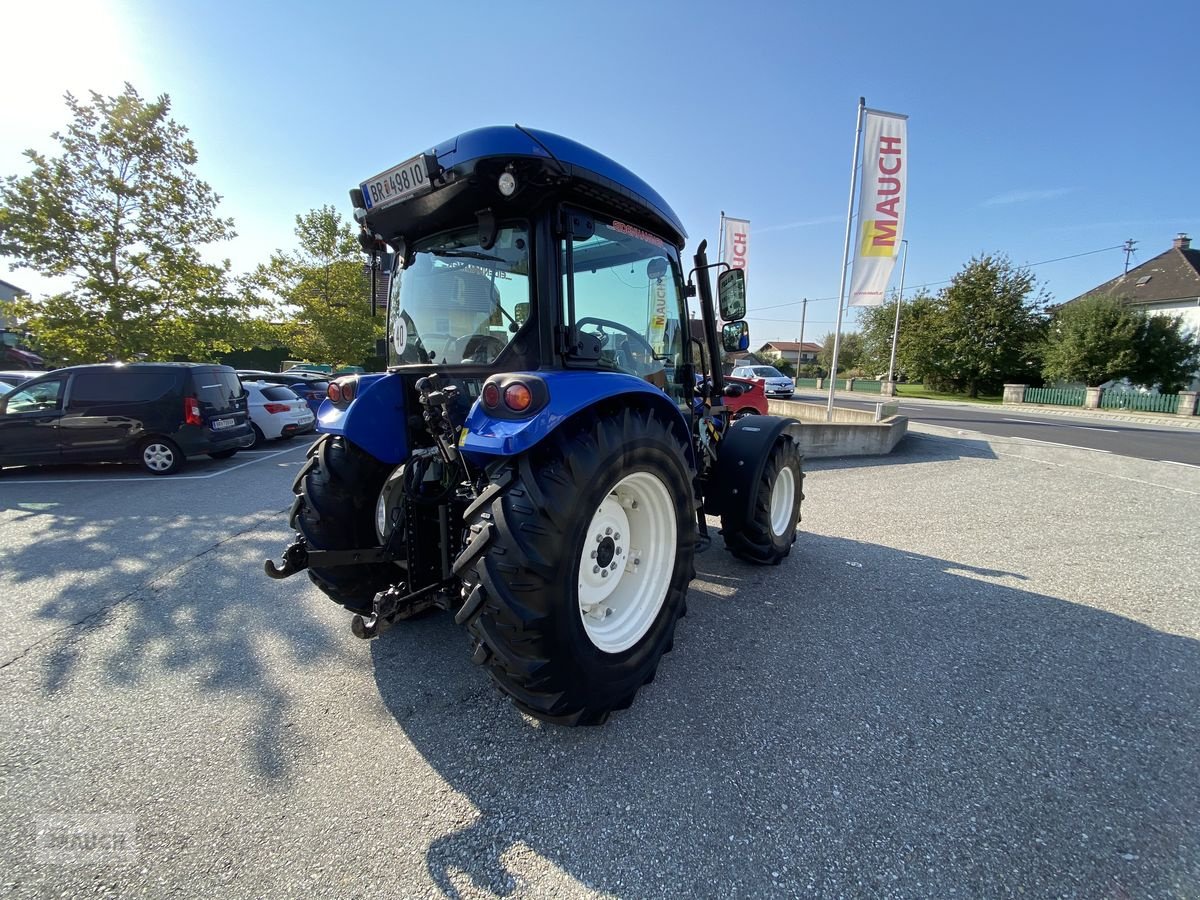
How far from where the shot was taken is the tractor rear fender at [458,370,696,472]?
5.83 feet

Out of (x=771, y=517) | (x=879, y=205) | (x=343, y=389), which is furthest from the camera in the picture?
(x=879, y=205)

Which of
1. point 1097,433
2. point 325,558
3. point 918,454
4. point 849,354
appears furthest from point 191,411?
point 849,354

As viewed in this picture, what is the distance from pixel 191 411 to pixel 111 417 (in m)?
→ 0.97

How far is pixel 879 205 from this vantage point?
10.4m

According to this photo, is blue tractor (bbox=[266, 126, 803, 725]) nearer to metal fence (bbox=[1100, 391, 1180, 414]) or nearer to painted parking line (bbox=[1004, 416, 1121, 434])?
painted parking line (bbox=[1004, 416, 1121, 434])

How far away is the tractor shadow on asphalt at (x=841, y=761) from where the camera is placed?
151cm

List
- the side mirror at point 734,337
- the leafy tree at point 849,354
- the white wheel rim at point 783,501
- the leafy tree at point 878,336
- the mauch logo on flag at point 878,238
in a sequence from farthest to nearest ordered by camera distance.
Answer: the leafy tree at point 849,354
the leafy tree at point 878,336
the mauch logo on flag at point 878,238
the white wheel rim at point 783,501
the side mirror at point 734,337

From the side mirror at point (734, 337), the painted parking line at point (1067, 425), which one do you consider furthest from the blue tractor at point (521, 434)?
the painted parking line at point (1067, 425)

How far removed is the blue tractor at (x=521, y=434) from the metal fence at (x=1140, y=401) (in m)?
27.2

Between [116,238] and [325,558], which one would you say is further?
[116,238]

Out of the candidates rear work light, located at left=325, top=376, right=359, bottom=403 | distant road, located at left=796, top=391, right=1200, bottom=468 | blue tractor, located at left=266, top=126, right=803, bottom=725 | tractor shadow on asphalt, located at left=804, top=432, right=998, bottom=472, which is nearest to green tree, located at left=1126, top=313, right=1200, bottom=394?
distant road, located at left=796, top=391, right=1200, bottom=468

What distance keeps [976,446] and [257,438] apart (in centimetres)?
1470

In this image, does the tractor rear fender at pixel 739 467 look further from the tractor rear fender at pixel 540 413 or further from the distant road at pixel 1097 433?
the distant road at pixel 1097 433

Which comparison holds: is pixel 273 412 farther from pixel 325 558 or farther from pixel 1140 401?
pixel 1140 401
